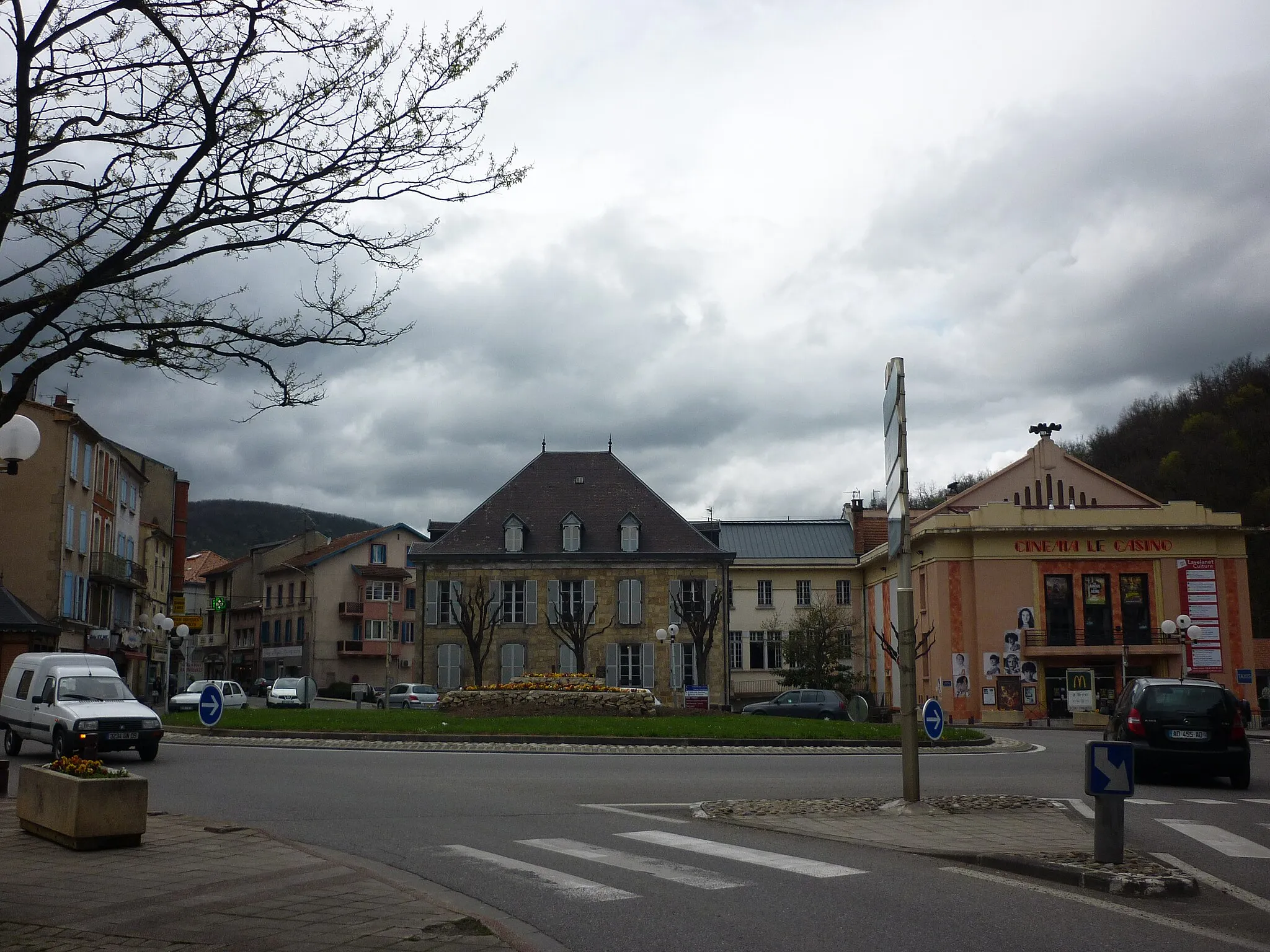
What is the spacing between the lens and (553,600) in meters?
63.1

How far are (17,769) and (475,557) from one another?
1736 inches

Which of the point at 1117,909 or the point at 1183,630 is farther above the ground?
the point at 1183,630

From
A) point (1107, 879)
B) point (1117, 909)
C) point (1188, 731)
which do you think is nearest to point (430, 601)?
point (1188, 731)

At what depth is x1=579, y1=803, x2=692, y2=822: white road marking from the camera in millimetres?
12812

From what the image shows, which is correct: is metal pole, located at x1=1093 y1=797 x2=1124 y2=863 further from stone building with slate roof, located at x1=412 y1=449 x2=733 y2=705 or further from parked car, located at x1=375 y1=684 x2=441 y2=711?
stone building with slate roof, located at x1=412 y1=449 x2=733 y2=705

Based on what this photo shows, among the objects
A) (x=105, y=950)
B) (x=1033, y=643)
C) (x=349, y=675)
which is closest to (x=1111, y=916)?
(x=105, y=950)

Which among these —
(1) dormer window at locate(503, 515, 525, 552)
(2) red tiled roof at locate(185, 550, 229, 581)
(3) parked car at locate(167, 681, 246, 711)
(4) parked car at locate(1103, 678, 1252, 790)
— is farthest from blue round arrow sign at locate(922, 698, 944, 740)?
(2) red tiled roof at locate(185, 550, 229, 581)

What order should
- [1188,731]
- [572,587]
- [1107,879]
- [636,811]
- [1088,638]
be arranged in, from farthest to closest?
[572,587], [1088,638], [1188,731], [636,811], [1107,879]

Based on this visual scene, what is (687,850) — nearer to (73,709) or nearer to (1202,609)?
(73,709)

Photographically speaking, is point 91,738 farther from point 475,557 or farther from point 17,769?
point 475,557

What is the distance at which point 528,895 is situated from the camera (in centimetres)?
832

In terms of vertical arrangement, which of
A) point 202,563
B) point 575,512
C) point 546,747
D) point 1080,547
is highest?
point 202,563

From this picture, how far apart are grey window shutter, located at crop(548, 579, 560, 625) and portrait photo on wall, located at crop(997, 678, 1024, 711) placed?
21.8 metres

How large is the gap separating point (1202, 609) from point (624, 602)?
27.5 meters
